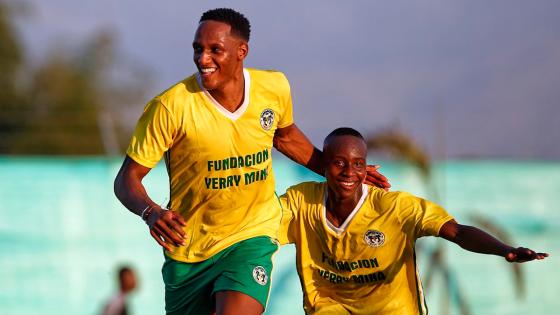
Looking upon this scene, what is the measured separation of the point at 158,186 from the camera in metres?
16.0

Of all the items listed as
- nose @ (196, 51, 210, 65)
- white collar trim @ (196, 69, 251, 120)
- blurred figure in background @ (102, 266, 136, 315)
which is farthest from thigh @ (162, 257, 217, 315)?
blurred figure in background @ (102, 266, 136, 315)

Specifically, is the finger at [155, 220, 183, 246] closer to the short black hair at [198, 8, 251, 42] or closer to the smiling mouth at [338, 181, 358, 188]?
the short black hair at [198, 8, 251, 42]

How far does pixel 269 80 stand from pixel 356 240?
131 centimetres

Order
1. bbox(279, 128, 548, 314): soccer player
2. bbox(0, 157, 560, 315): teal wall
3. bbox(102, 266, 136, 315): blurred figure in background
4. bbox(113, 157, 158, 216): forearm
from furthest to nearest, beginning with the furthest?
bbox(0, 157, 560, 315): teal wall
bbox(102, 266, 136, 315): blurred figure in background
bbox(279, 128, 548, 314): soccer player
bbox(113, 157, 158, 216): forearm

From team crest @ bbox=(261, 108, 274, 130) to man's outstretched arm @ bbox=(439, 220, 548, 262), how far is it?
55.3 inches

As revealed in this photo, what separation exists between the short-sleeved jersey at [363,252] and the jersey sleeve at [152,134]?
50.0 inches

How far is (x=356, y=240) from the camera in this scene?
8.12 metres

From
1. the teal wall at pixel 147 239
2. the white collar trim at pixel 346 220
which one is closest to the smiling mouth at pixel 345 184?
the white collar trim at pixel 346 220

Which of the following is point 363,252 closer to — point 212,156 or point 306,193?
point 306,193

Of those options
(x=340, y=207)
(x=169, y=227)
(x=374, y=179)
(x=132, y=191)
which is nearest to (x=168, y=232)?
(x=169, y=227)

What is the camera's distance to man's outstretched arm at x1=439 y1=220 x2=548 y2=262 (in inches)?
291

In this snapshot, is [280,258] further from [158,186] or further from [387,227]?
[387,227]

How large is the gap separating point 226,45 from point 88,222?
9.26 metres

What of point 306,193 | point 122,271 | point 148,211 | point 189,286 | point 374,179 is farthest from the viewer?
point 122,271
